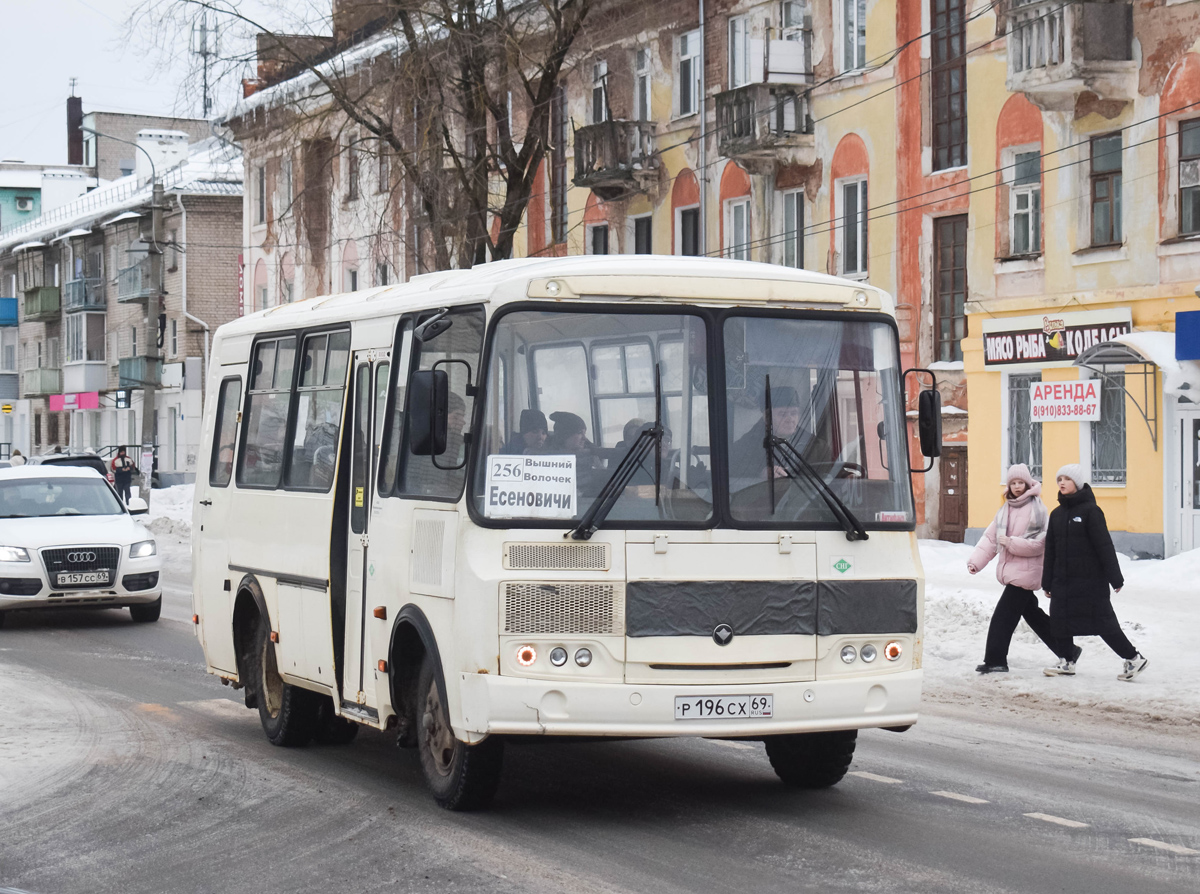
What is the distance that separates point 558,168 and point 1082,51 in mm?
16407

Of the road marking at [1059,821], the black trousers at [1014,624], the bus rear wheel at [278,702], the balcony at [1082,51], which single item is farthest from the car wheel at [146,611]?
the balcony at [1082,51]

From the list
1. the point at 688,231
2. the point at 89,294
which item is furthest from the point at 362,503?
the point at 89,294

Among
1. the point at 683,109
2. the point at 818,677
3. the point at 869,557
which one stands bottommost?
the point at 818,677

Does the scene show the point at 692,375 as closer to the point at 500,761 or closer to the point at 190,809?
the point at 500,761

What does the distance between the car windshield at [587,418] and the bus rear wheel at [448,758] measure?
105 cm

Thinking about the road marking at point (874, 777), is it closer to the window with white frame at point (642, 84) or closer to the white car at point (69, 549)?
the white car at point (69, 549)

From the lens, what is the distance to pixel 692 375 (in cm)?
853

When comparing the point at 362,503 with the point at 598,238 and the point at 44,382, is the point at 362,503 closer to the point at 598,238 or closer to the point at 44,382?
the point at 598,238

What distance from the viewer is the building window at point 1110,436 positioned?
27031 mm

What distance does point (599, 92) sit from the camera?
3853 cm

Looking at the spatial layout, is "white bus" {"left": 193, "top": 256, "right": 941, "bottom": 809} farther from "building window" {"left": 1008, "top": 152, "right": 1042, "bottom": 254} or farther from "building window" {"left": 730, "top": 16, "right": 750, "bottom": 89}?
"building window" {"left": 730, "top": 16, "right": 750, "bottom": 89}

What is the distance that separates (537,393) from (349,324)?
2096 millimetres

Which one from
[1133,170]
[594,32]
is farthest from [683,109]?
[1133,170]

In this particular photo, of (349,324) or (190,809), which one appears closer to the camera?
(190,809)
